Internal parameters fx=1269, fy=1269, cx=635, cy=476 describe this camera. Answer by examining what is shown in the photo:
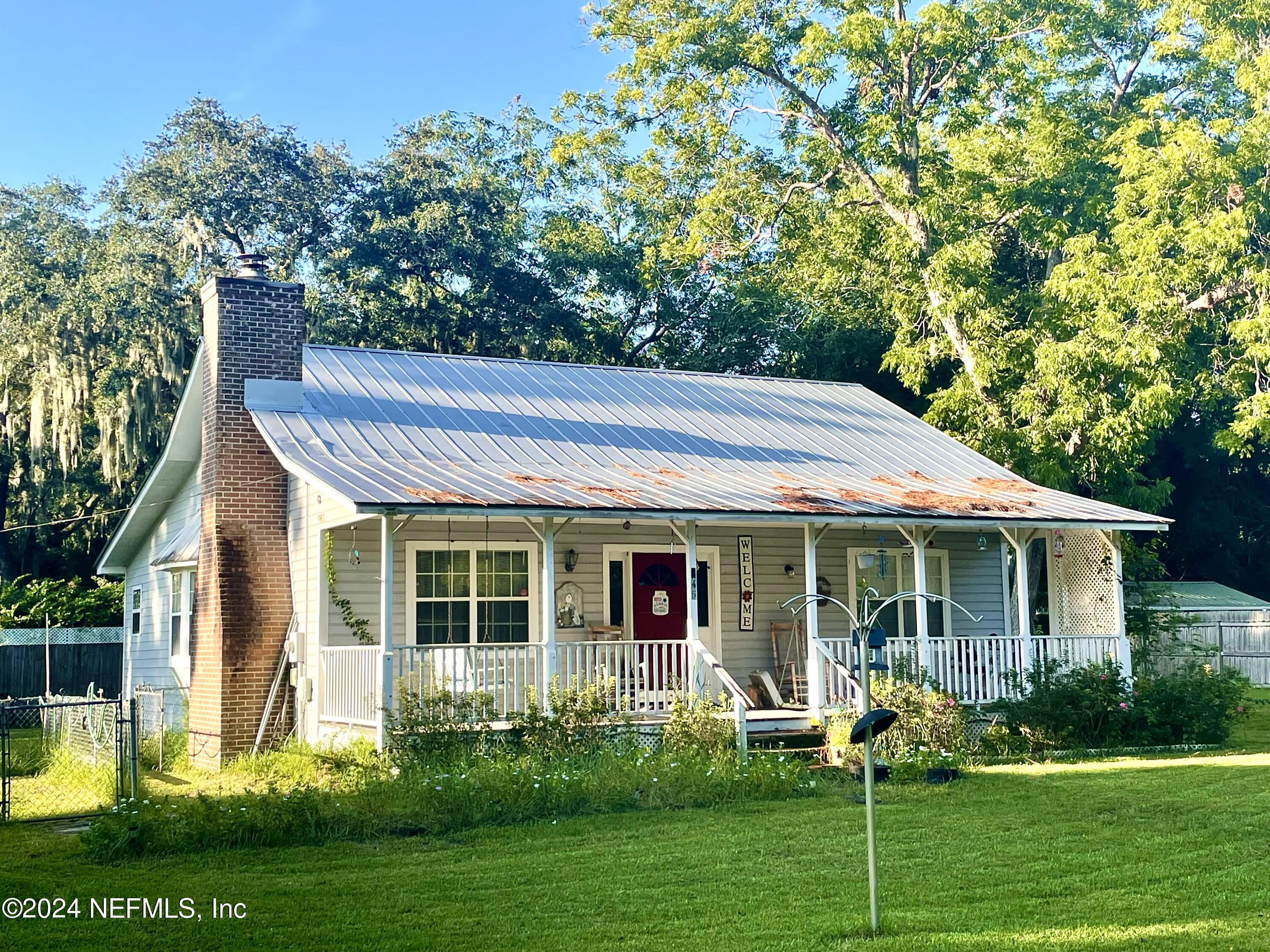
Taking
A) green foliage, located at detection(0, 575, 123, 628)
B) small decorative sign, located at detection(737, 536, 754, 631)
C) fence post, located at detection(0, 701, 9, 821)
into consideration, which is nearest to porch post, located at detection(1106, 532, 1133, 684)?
small decorative sign, located at detection(737, 536, 754, 631)

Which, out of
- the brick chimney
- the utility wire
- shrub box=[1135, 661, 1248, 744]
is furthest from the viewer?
the utility wire

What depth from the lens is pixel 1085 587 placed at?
707 inches

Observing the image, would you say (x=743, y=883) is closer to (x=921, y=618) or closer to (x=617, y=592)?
(x=921, y=618)

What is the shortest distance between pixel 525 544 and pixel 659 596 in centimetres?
220

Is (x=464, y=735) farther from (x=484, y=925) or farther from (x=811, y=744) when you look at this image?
(x=484, y=925)

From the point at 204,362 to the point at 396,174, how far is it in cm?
1970

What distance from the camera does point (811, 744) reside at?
15109mm

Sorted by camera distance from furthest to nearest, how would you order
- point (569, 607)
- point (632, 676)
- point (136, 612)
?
point (136, 612), point (569, 607), point (632, 676)

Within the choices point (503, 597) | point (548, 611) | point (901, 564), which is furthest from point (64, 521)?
point (901, 564)

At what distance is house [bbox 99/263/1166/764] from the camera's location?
13766mm

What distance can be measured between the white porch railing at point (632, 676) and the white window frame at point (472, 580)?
3.12 ft

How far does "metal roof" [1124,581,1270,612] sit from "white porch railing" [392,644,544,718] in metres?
14.6

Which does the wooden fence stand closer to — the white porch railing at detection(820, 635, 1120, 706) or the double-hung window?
the white porch railing at detection(820, 635, 1120, 706)

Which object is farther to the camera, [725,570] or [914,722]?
[725,570]
